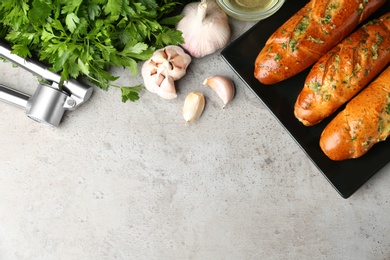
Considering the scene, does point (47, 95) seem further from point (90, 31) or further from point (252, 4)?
point (252, 4)

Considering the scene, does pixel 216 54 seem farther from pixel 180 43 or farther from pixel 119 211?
pixel 119 211

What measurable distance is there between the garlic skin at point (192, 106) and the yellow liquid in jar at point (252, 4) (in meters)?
0.36

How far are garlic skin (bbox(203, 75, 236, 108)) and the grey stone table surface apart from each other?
38 millimetres

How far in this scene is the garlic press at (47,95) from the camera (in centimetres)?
216

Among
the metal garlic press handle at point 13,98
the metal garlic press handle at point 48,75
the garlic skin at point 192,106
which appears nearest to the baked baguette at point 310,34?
the garlic skin at point 192,106

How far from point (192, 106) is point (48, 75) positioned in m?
0.56

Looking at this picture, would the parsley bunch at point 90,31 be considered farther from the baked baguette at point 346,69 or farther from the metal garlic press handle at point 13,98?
the baked baguette at point 346,69

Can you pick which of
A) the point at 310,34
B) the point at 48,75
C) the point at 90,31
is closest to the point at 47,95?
the point at 48,75

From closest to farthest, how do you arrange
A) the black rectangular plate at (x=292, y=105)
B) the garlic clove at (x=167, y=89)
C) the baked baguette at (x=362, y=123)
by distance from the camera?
the baked baguette at (x=362, y=123) < the black rectangular plate at (x=292, y=105) < the garlic clove at (x=167, y=89)

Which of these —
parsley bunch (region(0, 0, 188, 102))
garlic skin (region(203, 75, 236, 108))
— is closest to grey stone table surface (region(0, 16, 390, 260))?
garlic skin (region(203, 75, 236, 108))

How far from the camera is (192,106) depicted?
2.15 m

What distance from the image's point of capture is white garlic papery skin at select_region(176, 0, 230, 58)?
2.10 m

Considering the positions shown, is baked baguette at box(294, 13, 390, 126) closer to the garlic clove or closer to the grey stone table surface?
the grey stone table surface

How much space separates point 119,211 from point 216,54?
2.35 ft
